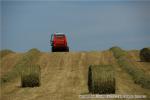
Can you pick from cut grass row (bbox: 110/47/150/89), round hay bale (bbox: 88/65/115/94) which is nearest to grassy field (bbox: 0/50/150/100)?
cut grass row (bbox: 110/47/150/89)

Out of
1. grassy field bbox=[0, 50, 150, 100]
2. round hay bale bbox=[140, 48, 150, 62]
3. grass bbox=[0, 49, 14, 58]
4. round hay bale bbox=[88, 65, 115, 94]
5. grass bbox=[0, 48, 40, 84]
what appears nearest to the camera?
round hay bale bbox=[88, 65, 115, 94]

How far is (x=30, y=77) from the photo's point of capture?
31.3m

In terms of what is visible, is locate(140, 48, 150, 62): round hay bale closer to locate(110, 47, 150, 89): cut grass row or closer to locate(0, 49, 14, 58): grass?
locate(110, 47, 150, 89): cut grass row

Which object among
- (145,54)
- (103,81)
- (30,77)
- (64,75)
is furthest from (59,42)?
(103,81)

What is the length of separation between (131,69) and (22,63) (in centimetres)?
957

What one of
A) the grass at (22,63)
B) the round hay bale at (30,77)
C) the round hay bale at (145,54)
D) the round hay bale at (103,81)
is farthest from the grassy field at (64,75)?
the round hay bale at (103,81)

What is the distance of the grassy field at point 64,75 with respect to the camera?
90.6ft

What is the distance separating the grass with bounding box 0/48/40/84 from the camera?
Result: 35.8m

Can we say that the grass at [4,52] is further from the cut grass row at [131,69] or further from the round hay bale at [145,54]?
the round hay bale at [145,54]

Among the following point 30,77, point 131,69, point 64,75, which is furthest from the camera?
point 131,69

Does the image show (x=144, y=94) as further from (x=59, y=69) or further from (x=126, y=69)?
(x=59, y=69)

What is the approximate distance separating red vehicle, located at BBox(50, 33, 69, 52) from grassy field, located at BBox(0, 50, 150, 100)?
4284 millimetres

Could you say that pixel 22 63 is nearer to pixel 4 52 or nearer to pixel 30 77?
pixel 30 77

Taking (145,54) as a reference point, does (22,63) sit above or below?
below
